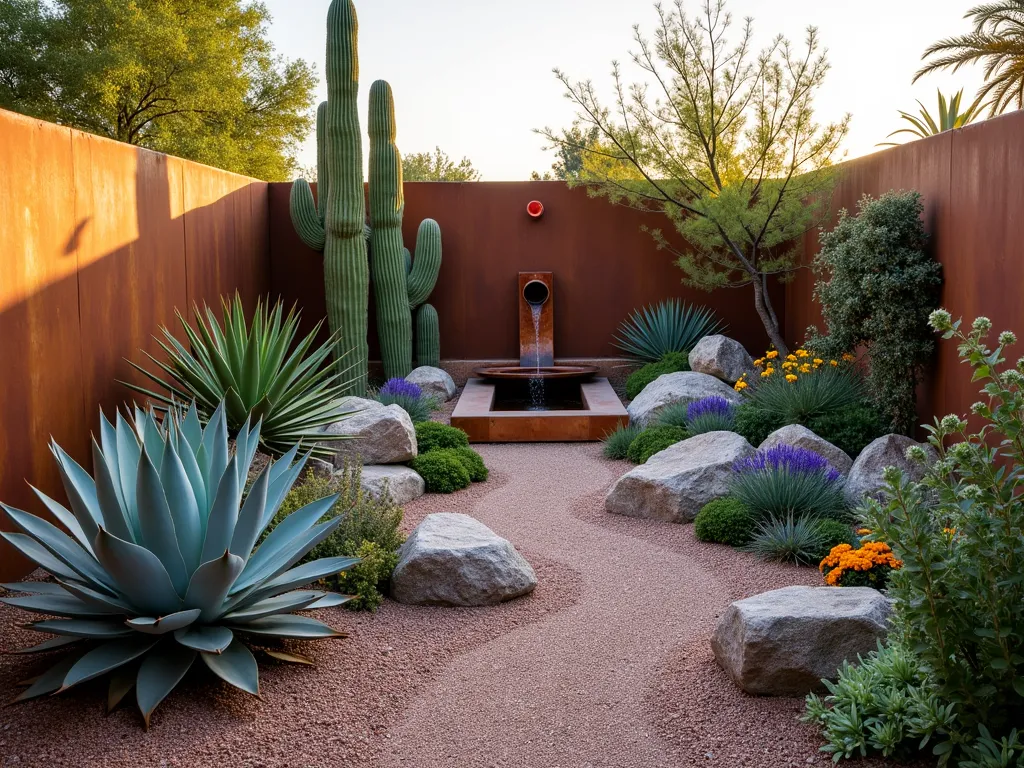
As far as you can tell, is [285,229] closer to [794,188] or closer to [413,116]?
[794,188]

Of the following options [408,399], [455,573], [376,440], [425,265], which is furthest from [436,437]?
[425,265]

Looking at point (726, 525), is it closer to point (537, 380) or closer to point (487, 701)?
point (487, 701)

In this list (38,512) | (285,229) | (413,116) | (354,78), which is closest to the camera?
(38,512)

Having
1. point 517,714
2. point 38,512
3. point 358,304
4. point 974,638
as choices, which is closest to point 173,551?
point 517,714

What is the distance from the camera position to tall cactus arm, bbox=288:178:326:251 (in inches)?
454

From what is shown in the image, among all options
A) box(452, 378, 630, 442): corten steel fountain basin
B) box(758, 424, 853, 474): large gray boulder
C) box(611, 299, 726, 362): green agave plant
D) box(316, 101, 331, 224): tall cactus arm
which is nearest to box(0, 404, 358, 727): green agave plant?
box(758, 424, 853, 474): large gray boulder

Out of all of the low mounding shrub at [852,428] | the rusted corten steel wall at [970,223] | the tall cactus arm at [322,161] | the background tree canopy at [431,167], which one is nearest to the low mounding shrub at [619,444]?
the low mounding shrub at [852,428]

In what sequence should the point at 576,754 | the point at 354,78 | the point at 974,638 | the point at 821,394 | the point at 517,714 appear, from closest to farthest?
the point at 974,638
the point at 576,754
the point at 517,714
the point at 821,394
the point at 354,78

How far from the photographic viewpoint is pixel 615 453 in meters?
8.92

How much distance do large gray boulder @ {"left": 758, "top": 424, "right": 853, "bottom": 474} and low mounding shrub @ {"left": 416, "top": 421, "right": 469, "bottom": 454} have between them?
9.16ft

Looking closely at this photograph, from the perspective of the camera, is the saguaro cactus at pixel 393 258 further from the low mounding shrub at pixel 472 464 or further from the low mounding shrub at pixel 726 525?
the low mounding shrub at pixel 726 525

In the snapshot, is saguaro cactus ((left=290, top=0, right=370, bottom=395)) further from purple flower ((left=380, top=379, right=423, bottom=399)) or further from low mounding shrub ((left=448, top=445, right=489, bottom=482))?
low mounding shrub ((left=448, top=445, right=489, bottom=482))

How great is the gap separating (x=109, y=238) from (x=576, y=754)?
495cm

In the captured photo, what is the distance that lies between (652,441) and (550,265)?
16.9 ft
